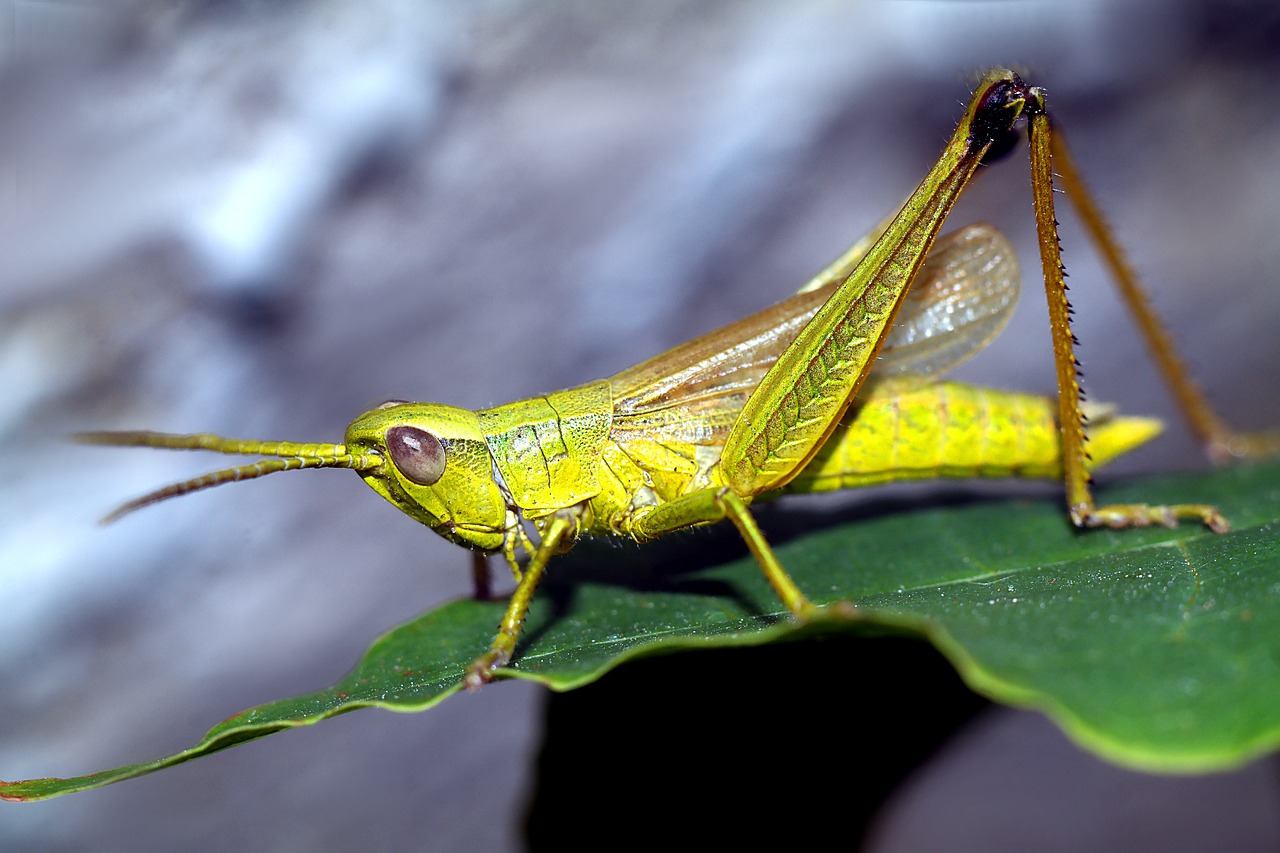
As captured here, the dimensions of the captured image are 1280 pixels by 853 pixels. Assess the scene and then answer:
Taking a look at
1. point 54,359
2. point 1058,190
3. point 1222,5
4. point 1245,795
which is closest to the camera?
point 1058,190

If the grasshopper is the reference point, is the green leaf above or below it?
below

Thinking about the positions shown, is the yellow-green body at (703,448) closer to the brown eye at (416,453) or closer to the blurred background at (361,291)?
the brown eye at (416,453)

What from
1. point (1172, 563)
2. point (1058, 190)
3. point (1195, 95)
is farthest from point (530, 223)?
point (1195, 95)

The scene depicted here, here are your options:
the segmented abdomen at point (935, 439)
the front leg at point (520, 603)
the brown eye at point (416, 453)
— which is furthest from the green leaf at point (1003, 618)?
the brown eye at point (416, 453)

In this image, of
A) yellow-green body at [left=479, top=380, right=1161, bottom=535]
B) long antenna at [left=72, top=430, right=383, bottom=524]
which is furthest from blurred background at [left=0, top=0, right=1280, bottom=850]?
long antenna at [left=72, top=430, right=383, bottom=524]

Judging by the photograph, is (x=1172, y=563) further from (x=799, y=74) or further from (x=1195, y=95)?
(x=1195, y=95)

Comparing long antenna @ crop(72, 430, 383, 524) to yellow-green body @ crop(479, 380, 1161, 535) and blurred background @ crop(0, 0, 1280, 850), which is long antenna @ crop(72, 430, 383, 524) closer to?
yellow-green body @ crop(479, 380, 1161, 535)
